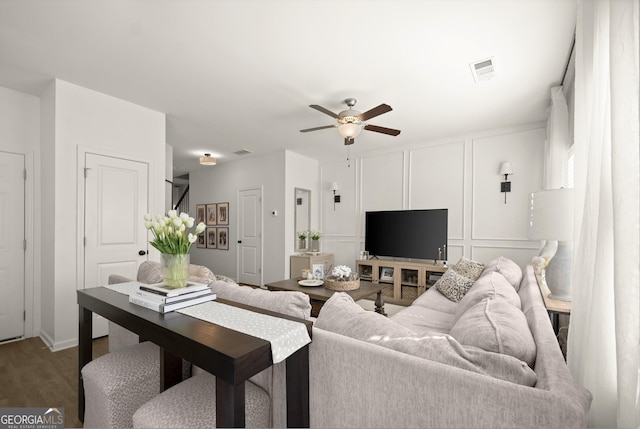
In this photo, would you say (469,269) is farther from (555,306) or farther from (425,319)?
(555,306)

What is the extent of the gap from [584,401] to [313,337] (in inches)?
34.4

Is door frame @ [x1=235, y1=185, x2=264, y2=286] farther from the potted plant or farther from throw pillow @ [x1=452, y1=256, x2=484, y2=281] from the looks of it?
the potted plant

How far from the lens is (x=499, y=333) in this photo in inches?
45.2

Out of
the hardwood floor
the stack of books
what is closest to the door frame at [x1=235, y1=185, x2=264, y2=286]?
the hardwood floor

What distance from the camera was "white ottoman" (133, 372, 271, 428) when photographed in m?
1.14

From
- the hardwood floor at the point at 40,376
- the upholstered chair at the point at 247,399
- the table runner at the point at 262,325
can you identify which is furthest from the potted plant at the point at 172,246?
the hardwood floor at the point at 40,376

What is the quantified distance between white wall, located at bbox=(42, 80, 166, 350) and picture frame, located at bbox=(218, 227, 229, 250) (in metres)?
3.59

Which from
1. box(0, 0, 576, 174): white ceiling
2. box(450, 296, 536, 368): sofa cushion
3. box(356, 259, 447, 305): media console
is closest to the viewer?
box(450, 296, 536, 368): sofa cushion

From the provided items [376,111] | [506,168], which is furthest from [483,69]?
[506,168]

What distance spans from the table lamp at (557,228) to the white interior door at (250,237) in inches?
192

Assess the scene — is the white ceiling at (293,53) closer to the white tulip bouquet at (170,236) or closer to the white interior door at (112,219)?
the white interior door at (112,219)

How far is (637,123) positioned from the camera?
33.6 inches

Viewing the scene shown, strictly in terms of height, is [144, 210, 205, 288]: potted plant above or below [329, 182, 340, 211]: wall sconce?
below

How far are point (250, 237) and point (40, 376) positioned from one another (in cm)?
406
